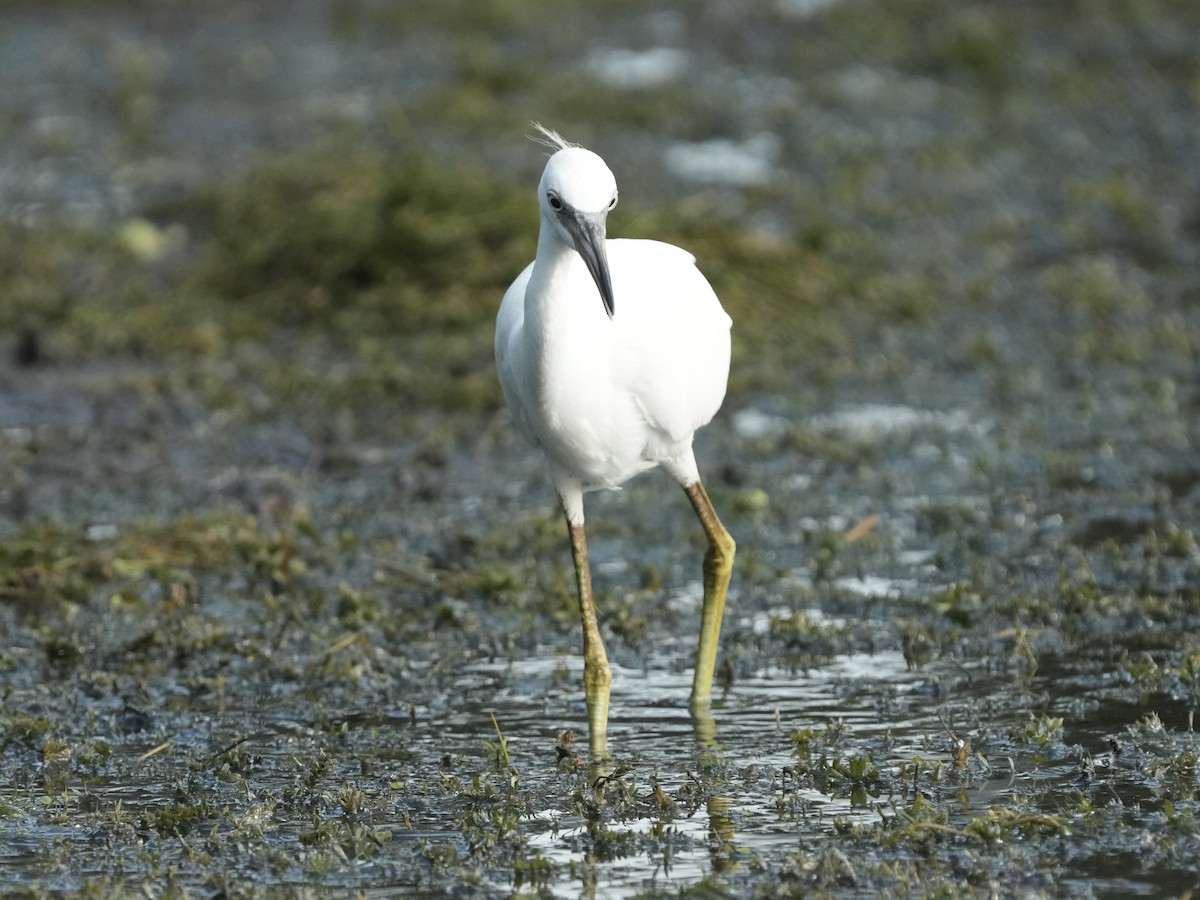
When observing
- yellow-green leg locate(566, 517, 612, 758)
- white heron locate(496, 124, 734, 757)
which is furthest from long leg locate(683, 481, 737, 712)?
yellow-green leg locate(566, 517, 612, 758)

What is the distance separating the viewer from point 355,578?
7543 millimetres

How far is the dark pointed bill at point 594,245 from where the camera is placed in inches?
201

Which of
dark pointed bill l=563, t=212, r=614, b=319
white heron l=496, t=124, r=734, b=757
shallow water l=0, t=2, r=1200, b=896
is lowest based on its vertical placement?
shallow water l=0, t=2, r=1200, b=896

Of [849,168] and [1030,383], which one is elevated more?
[849,168]

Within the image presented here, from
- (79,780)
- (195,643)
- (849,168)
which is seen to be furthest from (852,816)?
(849,168)

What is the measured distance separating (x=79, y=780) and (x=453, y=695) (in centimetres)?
128

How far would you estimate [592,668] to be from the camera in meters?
5.96

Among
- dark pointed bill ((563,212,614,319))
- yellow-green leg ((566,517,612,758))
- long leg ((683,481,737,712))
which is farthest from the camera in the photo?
long leg ((683,481,737,712))

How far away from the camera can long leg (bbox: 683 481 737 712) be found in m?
6.23

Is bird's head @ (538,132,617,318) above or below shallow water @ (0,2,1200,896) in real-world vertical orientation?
above

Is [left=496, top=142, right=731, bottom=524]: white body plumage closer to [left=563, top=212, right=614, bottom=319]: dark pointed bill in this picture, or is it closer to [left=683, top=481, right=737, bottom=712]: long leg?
[left=563, top=212, right=614, bottom=319]: dark pointed bill

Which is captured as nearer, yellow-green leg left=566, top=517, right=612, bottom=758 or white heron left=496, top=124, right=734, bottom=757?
white heron left=496, top=124, right=734, bottom=757

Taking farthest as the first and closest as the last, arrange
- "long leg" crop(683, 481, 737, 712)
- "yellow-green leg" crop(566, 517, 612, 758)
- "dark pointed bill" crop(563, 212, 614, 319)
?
"long leg" crop(683, 481, 737, 712), "yellow-green leg" crop(566, 517, 612, 758), "dark pointed bill" crop(563, 212, 614, 319)

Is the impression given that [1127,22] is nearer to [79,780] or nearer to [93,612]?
[93,612]
